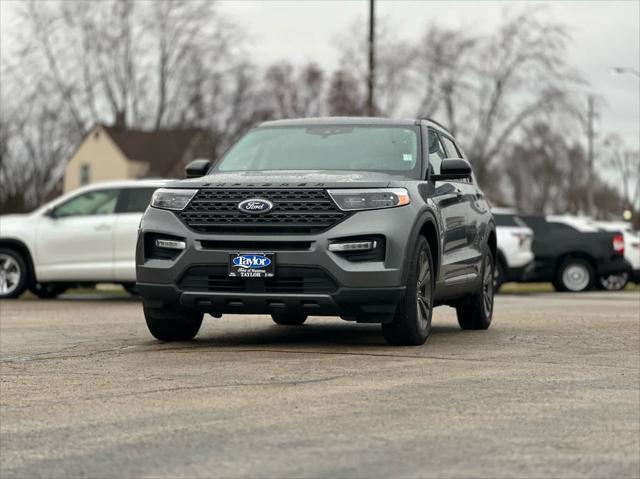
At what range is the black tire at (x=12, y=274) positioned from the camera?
62.6 ft

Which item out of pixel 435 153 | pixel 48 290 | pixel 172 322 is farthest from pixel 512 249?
pixel 172 322

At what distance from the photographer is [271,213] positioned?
9.93 meters

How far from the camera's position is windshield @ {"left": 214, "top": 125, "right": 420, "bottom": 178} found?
36.5 ft

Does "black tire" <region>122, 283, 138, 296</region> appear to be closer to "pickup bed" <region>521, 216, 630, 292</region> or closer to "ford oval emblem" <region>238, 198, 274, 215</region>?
"pickup bed" <region>521, 216, 630, 292</region>

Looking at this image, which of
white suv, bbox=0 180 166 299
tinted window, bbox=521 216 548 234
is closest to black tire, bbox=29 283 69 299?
white suv, bbox=0 180 166 299

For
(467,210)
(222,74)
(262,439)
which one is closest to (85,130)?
(222,74)

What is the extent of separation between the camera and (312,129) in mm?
11758

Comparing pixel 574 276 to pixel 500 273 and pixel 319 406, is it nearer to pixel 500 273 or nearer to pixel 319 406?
pixel 500 273

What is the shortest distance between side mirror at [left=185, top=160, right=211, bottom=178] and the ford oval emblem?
1.50 m

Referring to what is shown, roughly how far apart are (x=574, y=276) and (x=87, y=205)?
1119 cm

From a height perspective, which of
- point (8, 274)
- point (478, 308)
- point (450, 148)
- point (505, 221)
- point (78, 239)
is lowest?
point (505, 221)

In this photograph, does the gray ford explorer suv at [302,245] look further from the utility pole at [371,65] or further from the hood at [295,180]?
the utility pole at [371,65]

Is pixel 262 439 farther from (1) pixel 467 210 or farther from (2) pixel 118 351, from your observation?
(1) pixel 467 210

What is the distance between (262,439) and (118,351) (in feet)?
13.9
